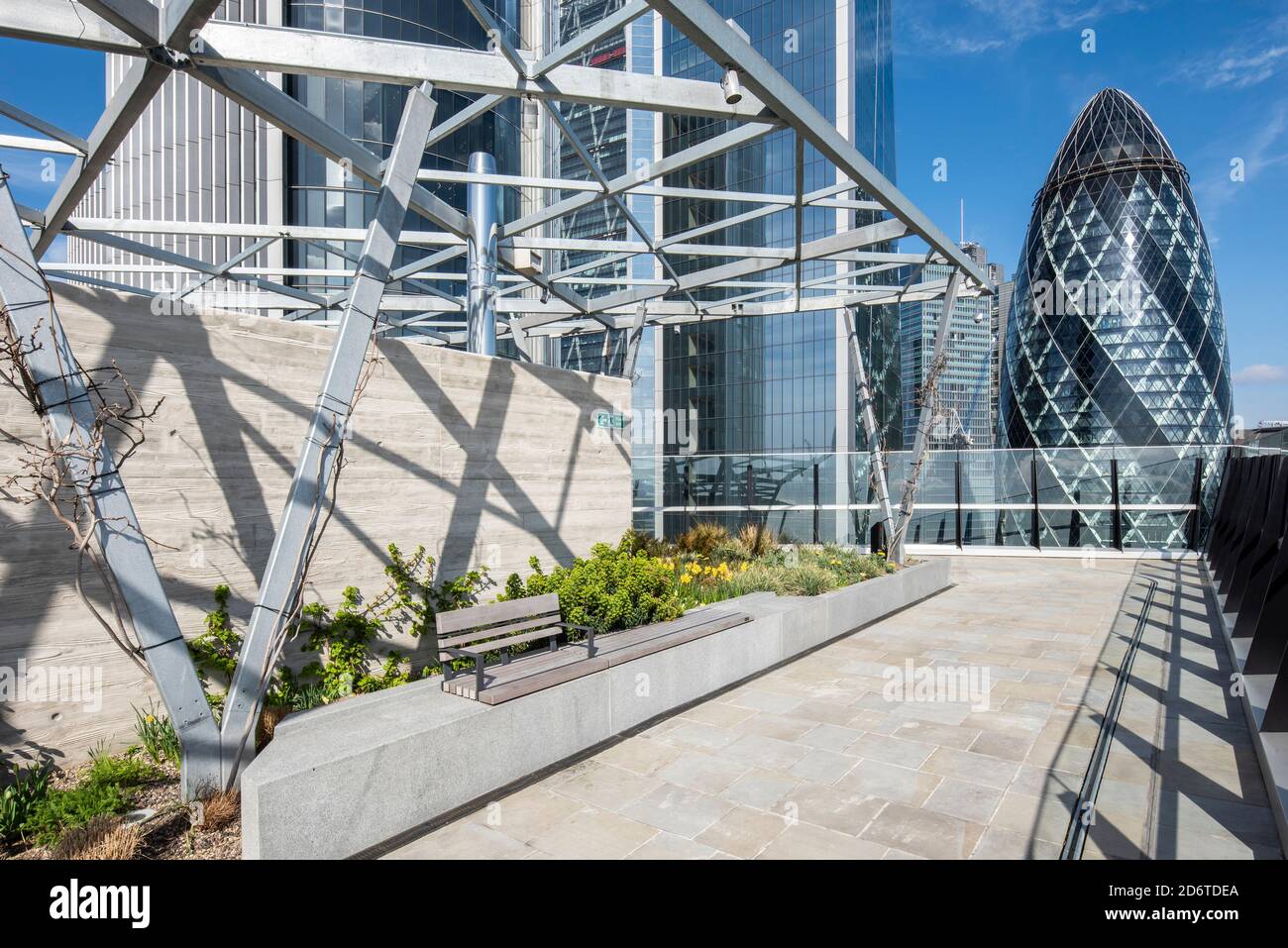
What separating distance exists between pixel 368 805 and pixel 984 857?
10.9 feet

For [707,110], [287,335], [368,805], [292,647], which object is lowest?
[368,805]

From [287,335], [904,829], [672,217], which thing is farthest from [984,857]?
[672,217]

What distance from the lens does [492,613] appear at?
5.29 meters

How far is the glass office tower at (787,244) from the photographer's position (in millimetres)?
41375

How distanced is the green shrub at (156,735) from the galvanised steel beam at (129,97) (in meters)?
4.00

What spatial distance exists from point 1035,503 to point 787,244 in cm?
3072

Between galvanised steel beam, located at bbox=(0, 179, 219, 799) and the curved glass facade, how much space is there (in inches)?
819

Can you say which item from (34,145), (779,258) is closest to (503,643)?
(34,145)

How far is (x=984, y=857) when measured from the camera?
12.0ft

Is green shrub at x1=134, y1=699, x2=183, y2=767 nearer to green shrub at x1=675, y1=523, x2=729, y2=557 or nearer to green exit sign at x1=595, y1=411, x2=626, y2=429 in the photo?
green exit sign at x1=595, y1=411, x2=626, y2=429

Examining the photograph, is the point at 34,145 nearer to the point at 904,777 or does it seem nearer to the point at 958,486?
the point at 904,777

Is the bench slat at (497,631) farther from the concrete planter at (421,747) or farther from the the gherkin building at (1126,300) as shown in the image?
the the gherkin building at (1126,300)
